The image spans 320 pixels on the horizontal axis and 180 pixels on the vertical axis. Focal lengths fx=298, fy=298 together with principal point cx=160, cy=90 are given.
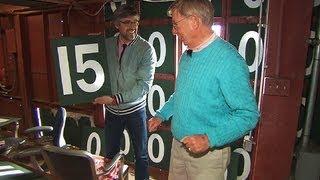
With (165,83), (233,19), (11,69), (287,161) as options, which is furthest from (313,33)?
(11,69)

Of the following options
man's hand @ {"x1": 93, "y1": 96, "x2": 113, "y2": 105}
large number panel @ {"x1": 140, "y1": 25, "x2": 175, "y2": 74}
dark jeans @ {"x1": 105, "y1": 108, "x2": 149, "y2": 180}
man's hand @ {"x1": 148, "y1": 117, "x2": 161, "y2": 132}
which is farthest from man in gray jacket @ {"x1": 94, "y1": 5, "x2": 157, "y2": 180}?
man's hand @ {"x1": 148, "y1": 117, "x2": 161, "y2": 132}

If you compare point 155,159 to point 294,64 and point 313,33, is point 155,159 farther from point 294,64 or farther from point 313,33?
point 313,33

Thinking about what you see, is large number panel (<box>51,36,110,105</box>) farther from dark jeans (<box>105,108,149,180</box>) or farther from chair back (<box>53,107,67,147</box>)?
chair back (<box>53,107,67,147</box>)

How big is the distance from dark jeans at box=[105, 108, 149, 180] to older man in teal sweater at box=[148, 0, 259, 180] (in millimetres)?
1312

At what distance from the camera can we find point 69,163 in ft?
6.88

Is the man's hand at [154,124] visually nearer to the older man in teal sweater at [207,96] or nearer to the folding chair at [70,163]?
the older man in teal sweater at [207,96]

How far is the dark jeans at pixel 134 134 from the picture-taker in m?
3.27

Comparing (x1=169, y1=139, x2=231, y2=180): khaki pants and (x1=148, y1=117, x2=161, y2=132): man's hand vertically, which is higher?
(x1=148, y1=117, x2=161, y2=132): man's hand

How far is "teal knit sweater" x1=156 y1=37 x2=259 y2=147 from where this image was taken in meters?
1.66

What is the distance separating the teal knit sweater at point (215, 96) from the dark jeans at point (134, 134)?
1295 mm

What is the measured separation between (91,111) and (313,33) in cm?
341

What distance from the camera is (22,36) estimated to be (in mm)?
5594

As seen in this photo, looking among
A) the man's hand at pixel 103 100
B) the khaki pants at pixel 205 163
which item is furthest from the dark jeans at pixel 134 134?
the khaki pants at pixel 205 163

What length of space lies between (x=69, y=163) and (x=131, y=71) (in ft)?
4.41
